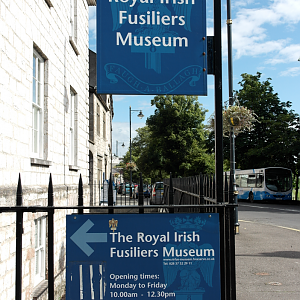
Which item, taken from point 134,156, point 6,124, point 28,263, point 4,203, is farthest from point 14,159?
point 134,156

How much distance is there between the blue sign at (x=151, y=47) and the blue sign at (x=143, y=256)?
1.24 metres

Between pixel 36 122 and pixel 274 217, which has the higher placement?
pixel 36 122

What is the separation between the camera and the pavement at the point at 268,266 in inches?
211

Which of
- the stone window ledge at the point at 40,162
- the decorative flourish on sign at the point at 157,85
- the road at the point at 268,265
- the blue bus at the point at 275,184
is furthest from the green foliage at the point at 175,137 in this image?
the decorative flourish on sign at the point at 157,85

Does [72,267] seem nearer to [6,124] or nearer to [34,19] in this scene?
[6,124]

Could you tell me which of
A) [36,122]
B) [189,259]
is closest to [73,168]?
[36,122]

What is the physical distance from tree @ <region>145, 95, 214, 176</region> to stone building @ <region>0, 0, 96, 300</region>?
102ft

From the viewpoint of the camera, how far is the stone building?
434 centimetres

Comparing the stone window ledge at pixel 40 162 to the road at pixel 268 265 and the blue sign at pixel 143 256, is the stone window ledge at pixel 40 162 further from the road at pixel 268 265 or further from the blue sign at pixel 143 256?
the road at pixel 268 265

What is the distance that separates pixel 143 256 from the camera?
117 inches

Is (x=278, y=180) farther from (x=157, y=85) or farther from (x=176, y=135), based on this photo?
(x=157, y=85)

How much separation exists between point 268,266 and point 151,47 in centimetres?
540

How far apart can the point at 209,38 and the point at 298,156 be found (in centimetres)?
2816

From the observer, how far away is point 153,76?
10.8 ft
